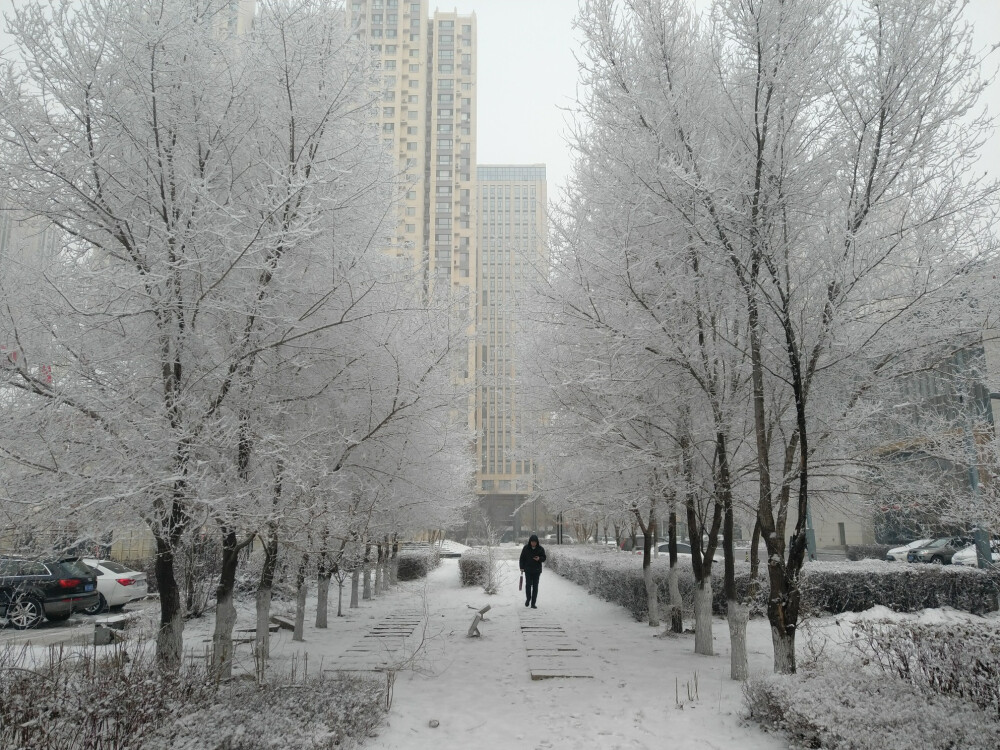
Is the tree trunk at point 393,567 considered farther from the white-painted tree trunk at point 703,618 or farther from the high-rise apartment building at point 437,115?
the high-rise apartment building at point 437,115

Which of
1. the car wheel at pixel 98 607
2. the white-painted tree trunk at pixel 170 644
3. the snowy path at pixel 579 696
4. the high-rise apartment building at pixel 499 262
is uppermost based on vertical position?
the high-rise apartment building at pixel 499 262

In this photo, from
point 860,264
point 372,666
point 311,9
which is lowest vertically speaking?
point 372,666

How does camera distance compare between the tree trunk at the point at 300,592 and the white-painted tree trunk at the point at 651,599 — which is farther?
the white-painted tree trunk at the point at 651,599

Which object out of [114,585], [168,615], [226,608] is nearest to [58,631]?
[114,585]

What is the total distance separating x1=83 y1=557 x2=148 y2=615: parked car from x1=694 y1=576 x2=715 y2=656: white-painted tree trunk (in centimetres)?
1125

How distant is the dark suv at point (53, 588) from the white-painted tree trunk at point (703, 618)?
10.8m

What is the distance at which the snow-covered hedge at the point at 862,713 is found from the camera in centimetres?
405

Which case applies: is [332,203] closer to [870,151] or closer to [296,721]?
[296,721]

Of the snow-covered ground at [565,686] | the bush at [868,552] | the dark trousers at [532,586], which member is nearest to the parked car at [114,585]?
the snow-covered ground at [565,686]

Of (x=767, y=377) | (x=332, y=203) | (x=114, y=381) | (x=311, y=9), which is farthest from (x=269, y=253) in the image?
(x=767, y=377)

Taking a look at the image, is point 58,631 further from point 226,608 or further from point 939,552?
point 939,552

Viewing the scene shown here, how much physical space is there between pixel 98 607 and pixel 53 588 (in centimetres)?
133

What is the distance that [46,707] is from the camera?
13.1ft

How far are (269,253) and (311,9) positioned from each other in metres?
2.42
